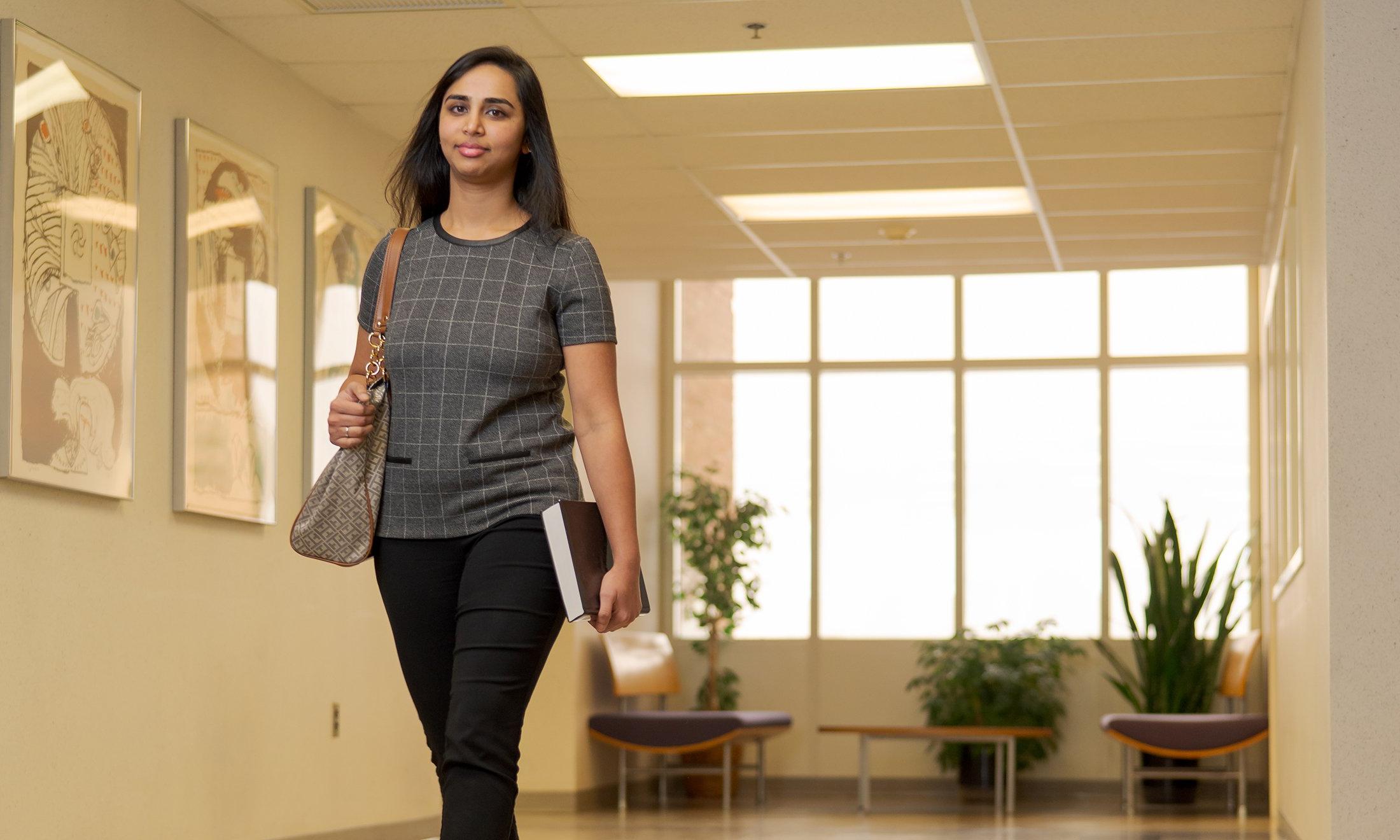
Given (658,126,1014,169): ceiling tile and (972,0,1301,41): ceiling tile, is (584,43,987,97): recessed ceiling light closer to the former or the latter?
(972,0,1301,41): ceiling tile

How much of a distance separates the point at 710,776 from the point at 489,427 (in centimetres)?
768

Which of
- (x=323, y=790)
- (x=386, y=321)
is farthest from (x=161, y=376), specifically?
(x=386, y=321)

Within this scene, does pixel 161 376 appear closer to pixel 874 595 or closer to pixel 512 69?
pixel 512 69

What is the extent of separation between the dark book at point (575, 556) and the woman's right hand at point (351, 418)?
27cm

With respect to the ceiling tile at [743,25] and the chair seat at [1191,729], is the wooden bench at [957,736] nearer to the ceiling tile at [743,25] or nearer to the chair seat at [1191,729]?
the chair seat at [1191,729]

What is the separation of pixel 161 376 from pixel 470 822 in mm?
2734

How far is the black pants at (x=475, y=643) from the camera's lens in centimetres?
211

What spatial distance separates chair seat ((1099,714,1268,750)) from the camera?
28.3ft

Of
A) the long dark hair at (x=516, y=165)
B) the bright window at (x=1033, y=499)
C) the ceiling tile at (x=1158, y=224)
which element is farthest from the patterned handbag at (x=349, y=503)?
the bright window at (x=1033, y=499)

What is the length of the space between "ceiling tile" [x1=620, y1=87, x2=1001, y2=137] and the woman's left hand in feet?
12.1

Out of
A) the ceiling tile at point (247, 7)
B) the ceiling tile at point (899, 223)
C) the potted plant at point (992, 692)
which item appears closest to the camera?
the ceiling tile at point (247, 7)

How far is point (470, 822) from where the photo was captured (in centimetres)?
209

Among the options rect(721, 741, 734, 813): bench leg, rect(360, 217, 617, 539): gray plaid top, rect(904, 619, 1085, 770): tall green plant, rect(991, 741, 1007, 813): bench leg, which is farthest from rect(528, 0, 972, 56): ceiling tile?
rect(904, 619, 1085, 770): tall green plant

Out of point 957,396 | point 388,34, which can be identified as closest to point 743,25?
point 388,34
